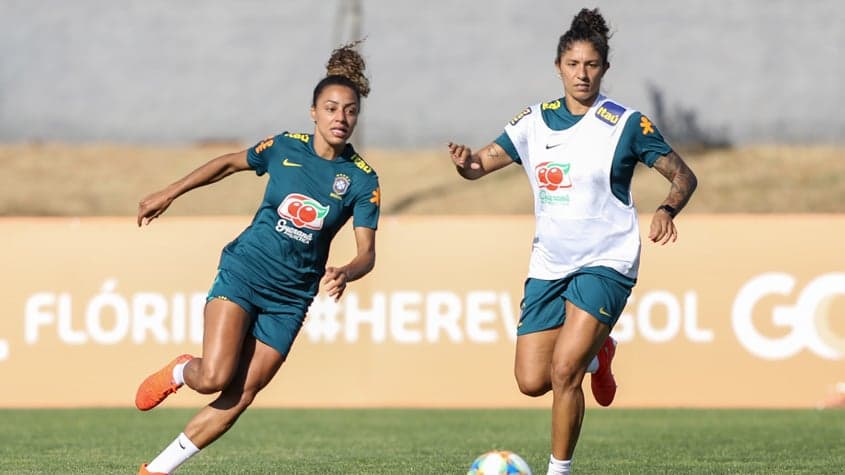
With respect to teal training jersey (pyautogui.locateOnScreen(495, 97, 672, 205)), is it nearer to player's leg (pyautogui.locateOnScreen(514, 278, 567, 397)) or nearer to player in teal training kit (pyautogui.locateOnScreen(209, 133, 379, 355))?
player's leg (pyautogui.locateOnScreen(514, 278, 567, 397))

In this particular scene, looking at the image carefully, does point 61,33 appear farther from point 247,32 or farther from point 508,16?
point 508,16

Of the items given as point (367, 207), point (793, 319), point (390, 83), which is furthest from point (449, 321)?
point (390, 83)

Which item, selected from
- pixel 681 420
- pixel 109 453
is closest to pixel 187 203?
pixel 681 420

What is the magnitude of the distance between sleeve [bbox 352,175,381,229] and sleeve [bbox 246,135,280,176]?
56cm

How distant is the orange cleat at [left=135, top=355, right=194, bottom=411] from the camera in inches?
315

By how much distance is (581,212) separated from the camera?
7891mm

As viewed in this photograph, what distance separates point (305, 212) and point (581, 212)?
146 centimetres

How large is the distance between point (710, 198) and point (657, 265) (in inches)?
443

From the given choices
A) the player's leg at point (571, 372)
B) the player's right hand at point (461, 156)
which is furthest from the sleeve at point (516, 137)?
the player's leg at point (571, 372)

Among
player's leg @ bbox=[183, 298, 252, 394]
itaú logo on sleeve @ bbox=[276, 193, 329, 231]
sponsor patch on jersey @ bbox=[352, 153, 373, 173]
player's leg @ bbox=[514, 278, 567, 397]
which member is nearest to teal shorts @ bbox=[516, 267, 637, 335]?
player's leg @ bbox=[514, 278, 567, 397]

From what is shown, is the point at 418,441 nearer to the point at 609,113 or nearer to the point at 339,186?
the point at 339,186

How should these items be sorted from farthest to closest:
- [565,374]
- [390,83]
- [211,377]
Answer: [390,83]
[565,374]
[211,377]

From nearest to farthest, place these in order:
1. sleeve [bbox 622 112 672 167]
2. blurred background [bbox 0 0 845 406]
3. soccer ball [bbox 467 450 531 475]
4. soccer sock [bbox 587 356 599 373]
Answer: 1. soccer ball [bbox 467 450 531 475]
2. sleeve [bbox 622 112 672 167]
3. soccer sock [bbox 587 356 599 373]
4. blurred background [bbox 0 0 845 406]

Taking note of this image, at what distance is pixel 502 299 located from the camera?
1577 centimetres
